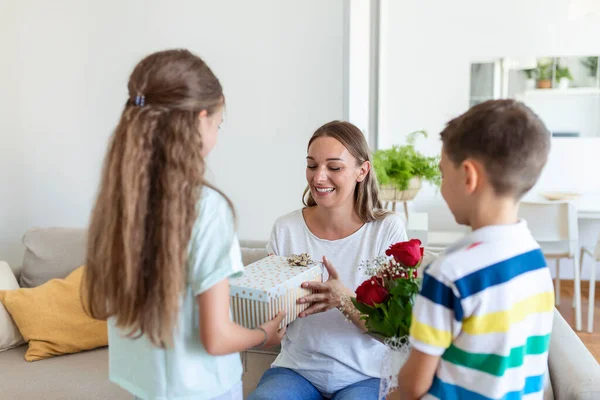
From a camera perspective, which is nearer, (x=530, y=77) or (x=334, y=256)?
(x=334, y=256)

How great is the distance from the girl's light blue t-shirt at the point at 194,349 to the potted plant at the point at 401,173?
1649 mm

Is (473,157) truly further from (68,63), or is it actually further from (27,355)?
(68,63)

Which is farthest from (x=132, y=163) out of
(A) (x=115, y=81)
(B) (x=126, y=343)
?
(A) (x=115, y=81)

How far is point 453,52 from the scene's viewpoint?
5031 mm

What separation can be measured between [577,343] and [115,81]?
2.35 metres

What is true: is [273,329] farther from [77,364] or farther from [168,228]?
[77,364]

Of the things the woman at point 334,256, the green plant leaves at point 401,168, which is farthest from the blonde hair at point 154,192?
the green plant leaves at point 401,168

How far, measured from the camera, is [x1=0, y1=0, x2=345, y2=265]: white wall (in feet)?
8.83

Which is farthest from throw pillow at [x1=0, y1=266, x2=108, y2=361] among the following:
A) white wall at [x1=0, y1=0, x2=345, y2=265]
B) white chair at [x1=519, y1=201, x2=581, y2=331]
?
white chair at [x1=519, y1=201, x2=581, y2=331]

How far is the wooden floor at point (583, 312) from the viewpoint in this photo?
3.59 m

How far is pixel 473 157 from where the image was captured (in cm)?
90

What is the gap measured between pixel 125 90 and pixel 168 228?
2100 mm

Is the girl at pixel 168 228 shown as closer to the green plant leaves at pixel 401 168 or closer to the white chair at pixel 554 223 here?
the green plant leaves at pixel 401 168

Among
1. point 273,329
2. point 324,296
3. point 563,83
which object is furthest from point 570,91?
point 273,329
